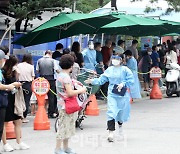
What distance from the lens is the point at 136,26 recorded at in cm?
1758

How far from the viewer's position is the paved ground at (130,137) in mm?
8625

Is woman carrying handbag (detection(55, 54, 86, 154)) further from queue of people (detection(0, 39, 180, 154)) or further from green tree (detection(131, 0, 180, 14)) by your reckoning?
green tree (detection(131, 0, 180, 14))

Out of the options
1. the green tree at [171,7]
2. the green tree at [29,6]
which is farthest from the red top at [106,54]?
the green tree at [171,7]

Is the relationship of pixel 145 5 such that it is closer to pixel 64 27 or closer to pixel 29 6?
pixel 64 27

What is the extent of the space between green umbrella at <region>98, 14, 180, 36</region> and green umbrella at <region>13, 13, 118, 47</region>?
12.3 inches

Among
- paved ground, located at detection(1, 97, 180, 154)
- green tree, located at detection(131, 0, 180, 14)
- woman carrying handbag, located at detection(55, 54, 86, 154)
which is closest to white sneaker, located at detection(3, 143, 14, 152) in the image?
paved ground, located at detection(1, 97, 180, 154)

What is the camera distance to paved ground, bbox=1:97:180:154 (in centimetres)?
862

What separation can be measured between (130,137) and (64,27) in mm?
6605

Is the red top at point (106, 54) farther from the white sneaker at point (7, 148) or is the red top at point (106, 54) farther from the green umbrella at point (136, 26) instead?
the white sneaker at point (7, 148)

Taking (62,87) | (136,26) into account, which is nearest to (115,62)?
(62,87)

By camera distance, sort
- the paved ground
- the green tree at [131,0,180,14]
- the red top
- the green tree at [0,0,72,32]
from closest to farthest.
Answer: the paved ground < the green tree at [0,0,72,32] < the red top < the green tree at [131,0,180,14]

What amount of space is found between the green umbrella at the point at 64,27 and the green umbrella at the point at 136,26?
31cm

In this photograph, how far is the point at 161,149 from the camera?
28.3 feet

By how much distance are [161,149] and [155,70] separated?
8679mm
